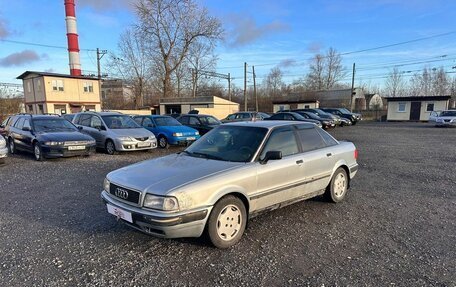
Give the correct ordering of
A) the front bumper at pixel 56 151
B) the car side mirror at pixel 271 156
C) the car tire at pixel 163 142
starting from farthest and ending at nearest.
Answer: the car tire at pixel 163 142, the front bumper at pixel 56 151, the car side mirror at pixel 271 156

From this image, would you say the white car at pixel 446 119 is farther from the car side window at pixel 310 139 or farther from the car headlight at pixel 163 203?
the car headlight at pixel 163 203

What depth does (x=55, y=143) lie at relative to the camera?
9.48 metres

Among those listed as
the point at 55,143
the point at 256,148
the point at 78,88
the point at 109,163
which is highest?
the point at 78,88

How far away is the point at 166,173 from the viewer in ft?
12.2

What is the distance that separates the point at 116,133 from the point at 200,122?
5.33m

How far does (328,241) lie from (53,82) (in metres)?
42.6

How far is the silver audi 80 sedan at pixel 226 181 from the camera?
11.0ft

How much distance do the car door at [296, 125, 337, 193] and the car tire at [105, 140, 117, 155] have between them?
815 cm

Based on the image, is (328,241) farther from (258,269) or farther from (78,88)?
(78,88)

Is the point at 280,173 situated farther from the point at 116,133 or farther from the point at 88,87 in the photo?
the point at 88,87

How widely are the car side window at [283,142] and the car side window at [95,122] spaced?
30.4 ft

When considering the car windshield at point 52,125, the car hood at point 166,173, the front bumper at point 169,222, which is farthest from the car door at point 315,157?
the car windshield at point 52,125

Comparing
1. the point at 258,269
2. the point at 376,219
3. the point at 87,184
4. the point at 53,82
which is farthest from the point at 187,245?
the point at 53,82

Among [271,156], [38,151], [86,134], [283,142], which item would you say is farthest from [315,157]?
[86,134]
